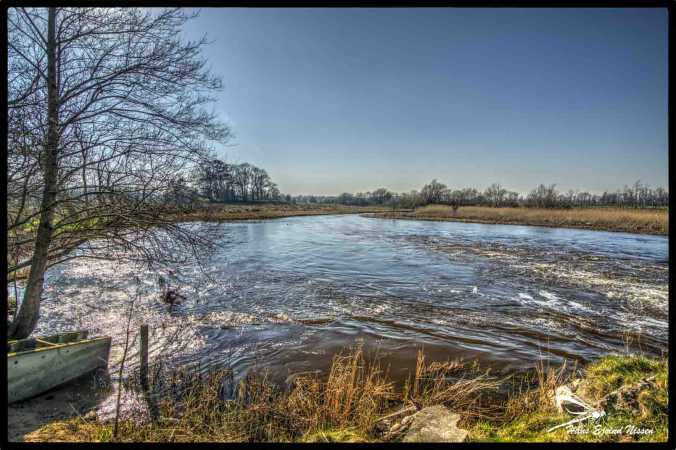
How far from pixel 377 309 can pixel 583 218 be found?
2025 inches

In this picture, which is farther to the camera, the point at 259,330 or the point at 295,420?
the point at 259,330

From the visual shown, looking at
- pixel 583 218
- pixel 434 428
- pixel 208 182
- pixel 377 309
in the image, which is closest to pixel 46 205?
pixel 208 182

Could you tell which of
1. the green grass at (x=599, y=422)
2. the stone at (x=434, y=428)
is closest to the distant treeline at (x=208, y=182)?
the stone at (x=434, y=428)

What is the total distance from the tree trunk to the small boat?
1.16 metres

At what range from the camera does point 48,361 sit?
5.19 metres

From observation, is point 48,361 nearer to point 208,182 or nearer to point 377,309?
point 208,182

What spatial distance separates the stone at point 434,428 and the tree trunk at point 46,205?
22.9 feet

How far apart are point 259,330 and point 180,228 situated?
3.98 m

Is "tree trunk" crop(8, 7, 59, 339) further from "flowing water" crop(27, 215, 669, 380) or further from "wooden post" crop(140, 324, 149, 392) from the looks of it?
"wooden post" crop(140, 324, 149, 392)

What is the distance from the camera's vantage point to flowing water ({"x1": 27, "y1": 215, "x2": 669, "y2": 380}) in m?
7.17

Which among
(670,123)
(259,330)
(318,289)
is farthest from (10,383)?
(670,123)

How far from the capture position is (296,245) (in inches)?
971

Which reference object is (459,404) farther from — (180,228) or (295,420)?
(180,228)

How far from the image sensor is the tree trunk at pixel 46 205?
5066 mm
